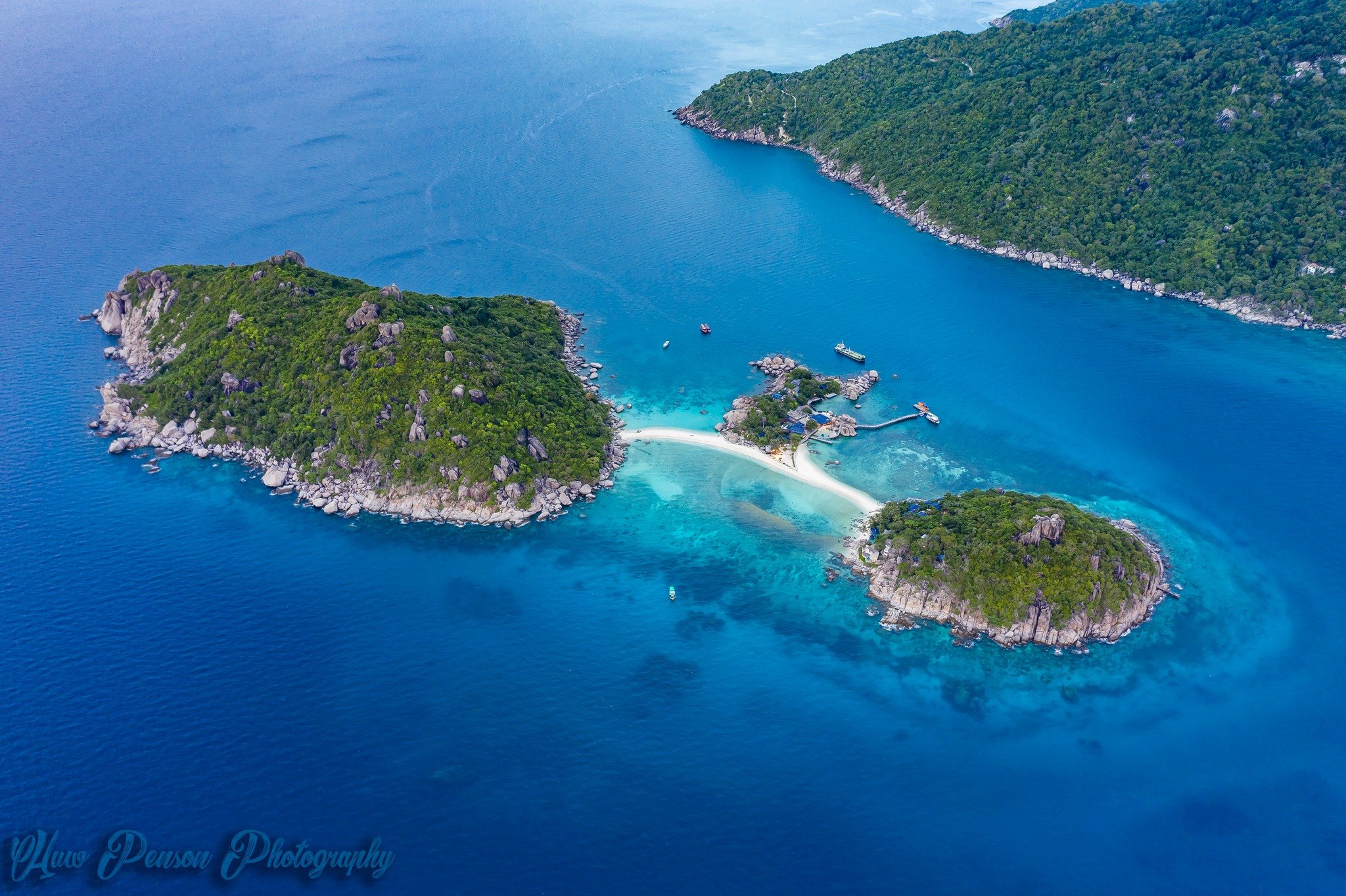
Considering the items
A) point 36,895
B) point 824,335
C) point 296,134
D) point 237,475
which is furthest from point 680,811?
point 296,134

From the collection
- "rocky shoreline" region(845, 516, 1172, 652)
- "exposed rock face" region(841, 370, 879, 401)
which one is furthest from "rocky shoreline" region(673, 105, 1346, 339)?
"rocky shoreline" region(845, 516, 1172, 652)

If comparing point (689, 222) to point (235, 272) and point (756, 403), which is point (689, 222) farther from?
point (235, 272)

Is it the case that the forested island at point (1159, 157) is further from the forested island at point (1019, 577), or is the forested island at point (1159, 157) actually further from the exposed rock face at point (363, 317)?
the exposed rock face at point (363, 317)
